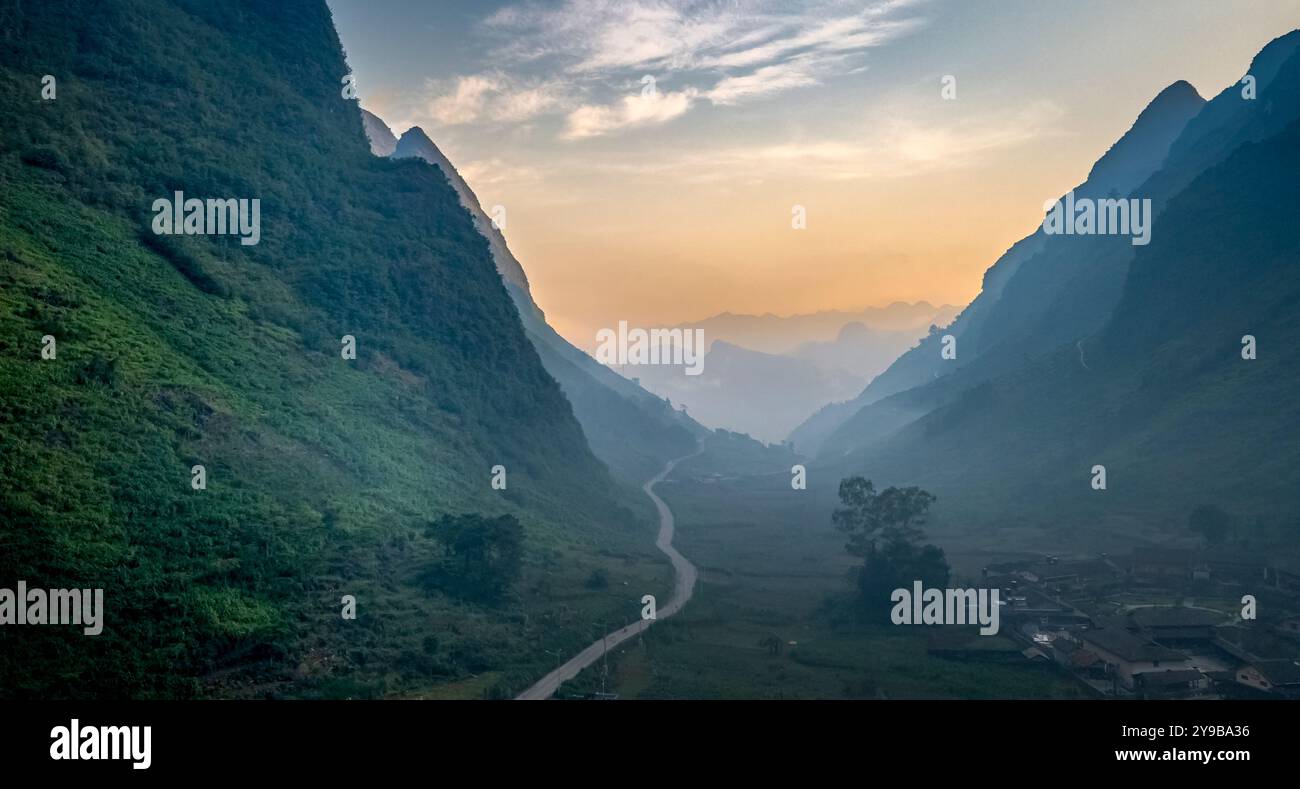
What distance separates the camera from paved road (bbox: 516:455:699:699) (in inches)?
1839

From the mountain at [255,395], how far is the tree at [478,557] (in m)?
1.05

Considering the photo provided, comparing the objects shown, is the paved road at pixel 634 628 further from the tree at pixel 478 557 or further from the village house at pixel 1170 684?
the village house at pixel 1170 684

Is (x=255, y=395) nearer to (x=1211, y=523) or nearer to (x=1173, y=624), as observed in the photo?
(x=1173, y=624)

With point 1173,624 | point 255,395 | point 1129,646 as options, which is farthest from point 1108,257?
point 255,395

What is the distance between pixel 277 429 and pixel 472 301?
45.6m

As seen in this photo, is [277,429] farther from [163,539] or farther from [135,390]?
[163,539]

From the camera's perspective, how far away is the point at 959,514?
110 m

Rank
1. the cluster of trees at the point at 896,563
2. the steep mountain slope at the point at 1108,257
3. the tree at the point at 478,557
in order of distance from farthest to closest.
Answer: the steep mountain slope at the point at 1108,257 → the cluster of trees at the point at 896,563 → the tree at the point at 478,557

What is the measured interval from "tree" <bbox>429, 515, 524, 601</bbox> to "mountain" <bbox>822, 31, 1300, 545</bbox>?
67592 millimetres

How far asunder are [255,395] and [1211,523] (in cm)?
8836

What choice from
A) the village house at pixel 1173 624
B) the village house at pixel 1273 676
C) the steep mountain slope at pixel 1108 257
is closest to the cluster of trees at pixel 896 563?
the village house at pixel 1173 624

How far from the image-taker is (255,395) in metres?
65.8

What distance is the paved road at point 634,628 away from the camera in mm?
46716

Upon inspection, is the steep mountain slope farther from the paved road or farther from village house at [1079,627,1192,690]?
village house at [1079,627,1192,690]
